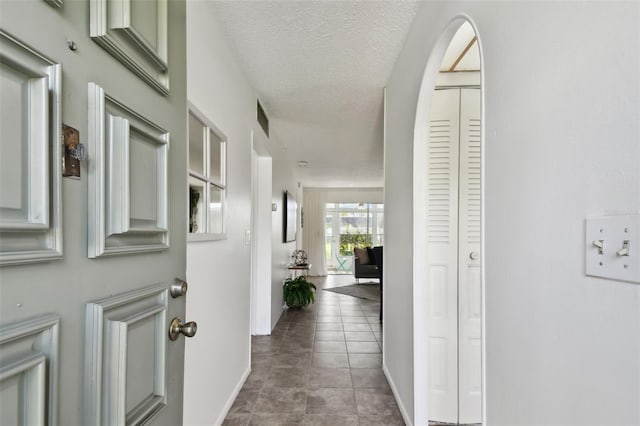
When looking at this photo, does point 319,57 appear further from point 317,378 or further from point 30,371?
point 317,378

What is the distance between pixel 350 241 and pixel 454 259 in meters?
7.45

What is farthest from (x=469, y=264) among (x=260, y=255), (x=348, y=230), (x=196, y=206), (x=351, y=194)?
(x=348, y=230)

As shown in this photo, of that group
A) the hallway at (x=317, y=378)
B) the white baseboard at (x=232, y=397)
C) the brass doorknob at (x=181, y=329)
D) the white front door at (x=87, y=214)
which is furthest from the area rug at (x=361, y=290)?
the white front door at (x=87, y=214)

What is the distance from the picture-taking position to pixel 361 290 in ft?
23.0

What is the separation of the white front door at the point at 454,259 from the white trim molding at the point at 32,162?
183 cm

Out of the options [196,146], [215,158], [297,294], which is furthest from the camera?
[297,294]

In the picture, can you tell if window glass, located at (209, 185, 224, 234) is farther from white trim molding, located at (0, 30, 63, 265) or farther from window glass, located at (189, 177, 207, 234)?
white trim molding, located at (0, 30, 63, 265)

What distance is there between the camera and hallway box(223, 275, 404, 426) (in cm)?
213

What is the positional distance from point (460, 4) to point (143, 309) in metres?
1.43

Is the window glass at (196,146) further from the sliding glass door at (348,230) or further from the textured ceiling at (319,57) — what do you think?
the sliding glass door at (348,230)

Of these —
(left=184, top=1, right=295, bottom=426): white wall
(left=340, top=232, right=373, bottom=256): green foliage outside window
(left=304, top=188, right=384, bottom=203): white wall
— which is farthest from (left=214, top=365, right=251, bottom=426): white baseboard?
(left=340, top=232, right=373, bottom=256): green foliage outside window

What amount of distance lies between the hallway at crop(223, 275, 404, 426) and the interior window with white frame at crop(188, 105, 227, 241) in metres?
1.26

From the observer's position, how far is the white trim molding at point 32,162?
16.8 inches

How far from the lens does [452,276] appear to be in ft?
6.50
